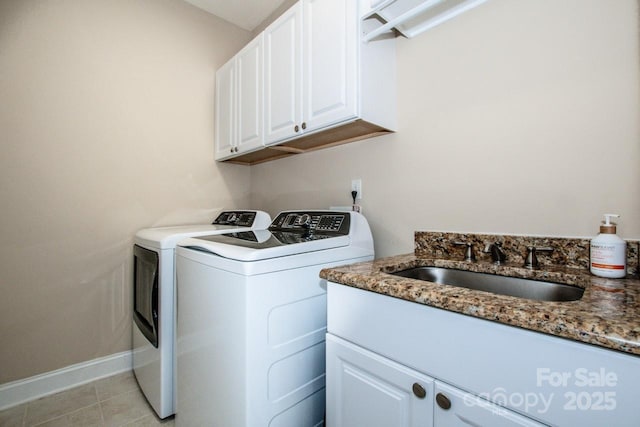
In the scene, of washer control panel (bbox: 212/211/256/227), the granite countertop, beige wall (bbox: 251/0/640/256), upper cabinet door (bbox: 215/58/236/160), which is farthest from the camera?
upper cabinet door (bbox: 215/58/236/160)

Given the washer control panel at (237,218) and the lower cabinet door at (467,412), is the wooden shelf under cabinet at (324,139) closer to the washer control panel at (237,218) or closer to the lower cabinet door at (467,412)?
the washer control panel at (237,218)

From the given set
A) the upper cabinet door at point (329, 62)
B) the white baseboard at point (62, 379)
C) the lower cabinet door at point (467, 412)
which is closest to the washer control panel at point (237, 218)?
the upper cabinet door at point (329, 62)

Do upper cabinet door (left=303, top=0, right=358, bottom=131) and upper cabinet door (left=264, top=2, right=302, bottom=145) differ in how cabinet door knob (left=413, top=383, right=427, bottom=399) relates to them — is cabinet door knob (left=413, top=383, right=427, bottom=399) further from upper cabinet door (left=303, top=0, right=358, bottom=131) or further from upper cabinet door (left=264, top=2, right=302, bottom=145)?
upper cabinet door (left=264, top=2, right=302, bottom=145)

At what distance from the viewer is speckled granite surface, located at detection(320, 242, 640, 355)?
53 cm

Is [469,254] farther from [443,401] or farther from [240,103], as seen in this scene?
[240,103]

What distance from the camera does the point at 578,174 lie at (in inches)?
41.3

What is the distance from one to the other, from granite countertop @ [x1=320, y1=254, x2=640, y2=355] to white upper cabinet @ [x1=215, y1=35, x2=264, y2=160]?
1.38m

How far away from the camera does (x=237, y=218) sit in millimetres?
2186

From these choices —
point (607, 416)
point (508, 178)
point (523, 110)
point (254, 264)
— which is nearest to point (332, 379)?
point (254, 264)

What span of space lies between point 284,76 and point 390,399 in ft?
5.60

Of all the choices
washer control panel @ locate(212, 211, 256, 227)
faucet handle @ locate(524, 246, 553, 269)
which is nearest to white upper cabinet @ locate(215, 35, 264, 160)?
washer control panel @ locate(212, 211, 256, 227)

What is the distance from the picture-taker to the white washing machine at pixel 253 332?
41.0 inches

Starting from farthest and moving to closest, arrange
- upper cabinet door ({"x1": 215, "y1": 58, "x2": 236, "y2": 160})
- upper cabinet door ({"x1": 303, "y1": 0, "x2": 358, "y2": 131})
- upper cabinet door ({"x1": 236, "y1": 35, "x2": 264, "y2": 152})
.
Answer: upper cabinet door ({"x1": 215, "y1": 58, "x2": 236, "y2": 160}) → upper cabinet door ({"x1": 236, "y1": 35, "x2": 264, "y2": 152}) → upper cabinet door ({"x1": 303, "y1": 0, "x2": 358, "y2": 131})

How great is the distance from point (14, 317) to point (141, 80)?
174 centimetres
